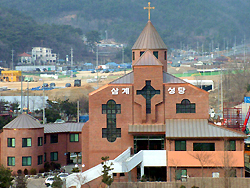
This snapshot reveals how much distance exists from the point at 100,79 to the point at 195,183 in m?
141

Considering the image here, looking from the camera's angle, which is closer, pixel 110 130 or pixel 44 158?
pixel 110 130

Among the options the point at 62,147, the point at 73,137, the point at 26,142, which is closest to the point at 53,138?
the point at 62,147

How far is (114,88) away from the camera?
5078 centimetres

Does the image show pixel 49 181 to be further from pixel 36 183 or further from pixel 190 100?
pixel 190 100

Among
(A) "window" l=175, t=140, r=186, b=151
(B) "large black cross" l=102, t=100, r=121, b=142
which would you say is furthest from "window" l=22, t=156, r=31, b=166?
(A) "window" l=175, t=140, r=186, b=151

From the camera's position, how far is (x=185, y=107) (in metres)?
50.3

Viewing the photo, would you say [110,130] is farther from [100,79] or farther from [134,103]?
[100,79]

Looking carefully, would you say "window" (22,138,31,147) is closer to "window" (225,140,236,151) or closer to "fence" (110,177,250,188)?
"fence" (110,177,250,188)

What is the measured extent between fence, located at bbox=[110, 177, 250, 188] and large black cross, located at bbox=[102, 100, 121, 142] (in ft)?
23.5

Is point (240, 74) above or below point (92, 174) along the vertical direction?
above

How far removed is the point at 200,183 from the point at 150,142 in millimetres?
7581

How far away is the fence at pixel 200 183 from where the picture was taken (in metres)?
43.9

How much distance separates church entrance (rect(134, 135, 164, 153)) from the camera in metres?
50.2

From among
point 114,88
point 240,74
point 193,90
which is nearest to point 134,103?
point 114,88
